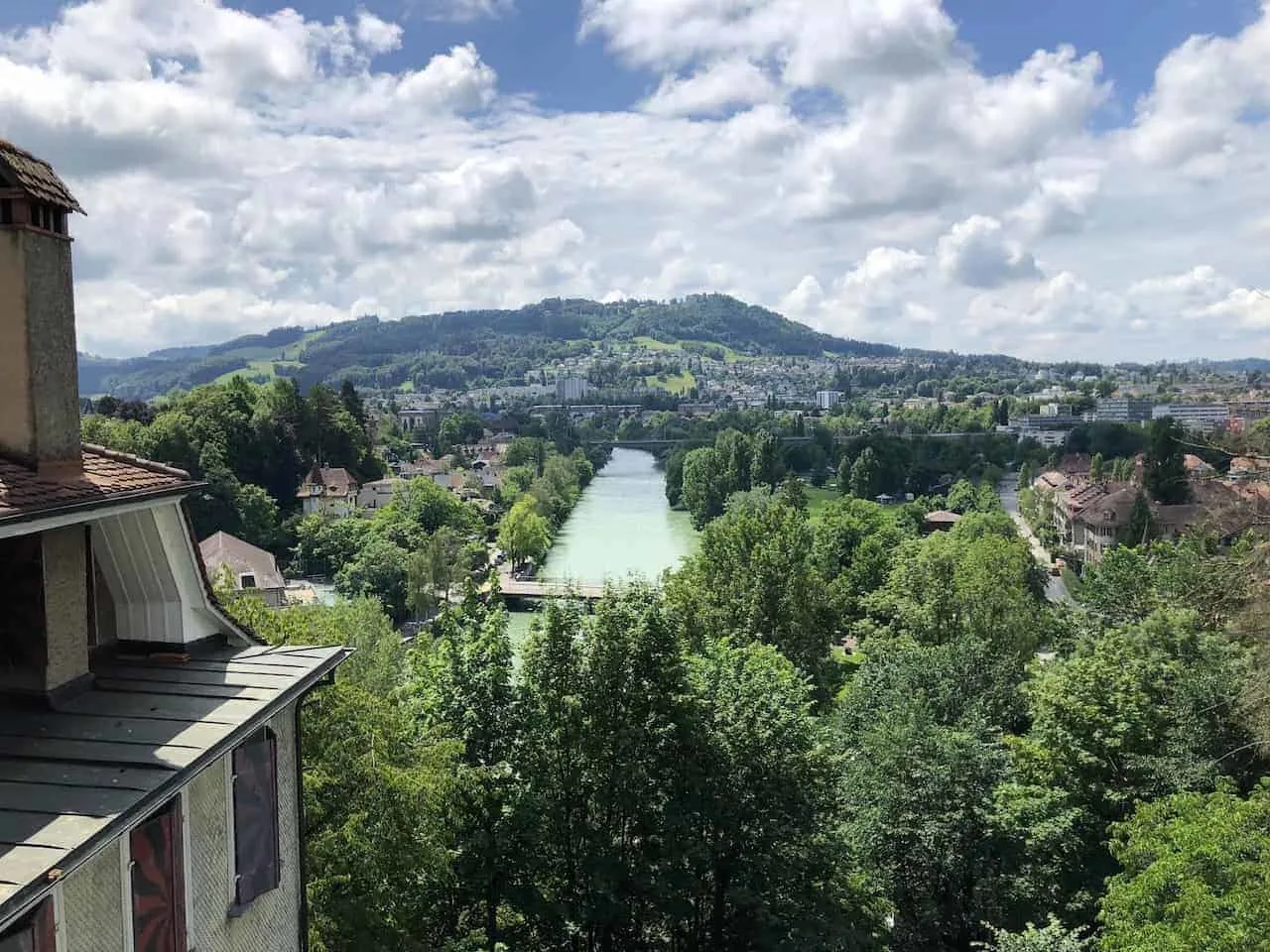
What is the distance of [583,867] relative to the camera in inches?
514

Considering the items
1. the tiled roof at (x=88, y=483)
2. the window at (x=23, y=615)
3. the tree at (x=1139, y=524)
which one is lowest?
the tree at (x=1139, y=524)

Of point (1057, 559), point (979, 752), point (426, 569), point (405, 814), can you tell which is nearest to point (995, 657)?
point (979, 752)

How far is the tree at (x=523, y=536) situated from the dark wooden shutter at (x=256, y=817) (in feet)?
200

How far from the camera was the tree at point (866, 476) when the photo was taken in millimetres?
95062

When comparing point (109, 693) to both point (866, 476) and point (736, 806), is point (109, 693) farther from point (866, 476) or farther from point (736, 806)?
point (866, 476)

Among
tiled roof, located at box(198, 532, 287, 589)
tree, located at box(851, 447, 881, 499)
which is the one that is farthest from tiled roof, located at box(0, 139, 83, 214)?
tree, located at box(851, 447, 881, 499)

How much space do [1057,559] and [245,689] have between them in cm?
7117

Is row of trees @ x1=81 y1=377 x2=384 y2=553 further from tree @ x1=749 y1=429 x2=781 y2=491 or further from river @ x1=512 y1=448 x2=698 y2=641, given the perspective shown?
tree @ x1=749 y1=429 x2=781 y2=491

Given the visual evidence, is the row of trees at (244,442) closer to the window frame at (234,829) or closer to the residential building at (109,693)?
the residential building at (109,693)

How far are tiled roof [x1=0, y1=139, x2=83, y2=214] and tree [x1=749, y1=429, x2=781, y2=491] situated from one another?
7941 centimetres

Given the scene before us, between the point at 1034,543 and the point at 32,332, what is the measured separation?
8156 centimetres

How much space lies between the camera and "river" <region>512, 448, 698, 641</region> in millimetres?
66250

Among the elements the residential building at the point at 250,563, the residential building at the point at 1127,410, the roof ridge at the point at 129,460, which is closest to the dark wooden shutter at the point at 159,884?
the roof ridge at the point at 129,460

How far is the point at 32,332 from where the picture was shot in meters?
5.50
